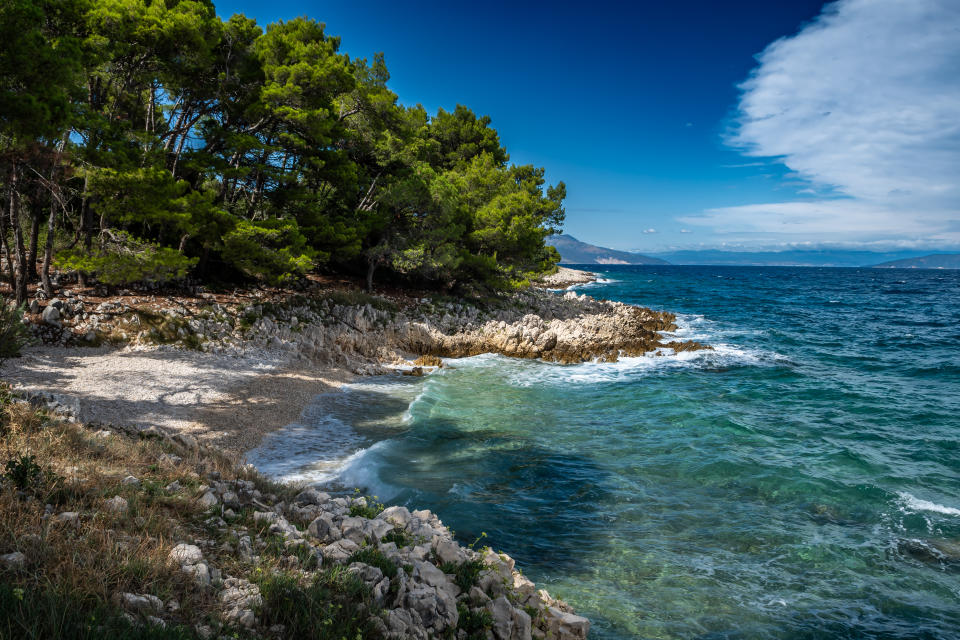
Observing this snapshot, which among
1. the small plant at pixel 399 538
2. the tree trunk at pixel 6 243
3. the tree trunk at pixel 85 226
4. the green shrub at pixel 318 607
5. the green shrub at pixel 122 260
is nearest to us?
the green shrub at pixel 318 607

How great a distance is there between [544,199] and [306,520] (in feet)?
114

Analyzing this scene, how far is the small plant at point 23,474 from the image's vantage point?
5047 millimetres

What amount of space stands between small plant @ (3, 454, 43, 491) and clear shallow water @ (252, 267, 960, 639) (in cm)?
557

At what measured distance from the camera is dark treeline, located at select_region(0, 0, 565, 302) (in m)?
13.8

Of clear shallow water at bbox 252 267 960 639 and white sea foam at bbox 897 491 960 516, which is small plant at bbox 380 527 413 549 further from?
white sea foam at bbox 897 491 960 516

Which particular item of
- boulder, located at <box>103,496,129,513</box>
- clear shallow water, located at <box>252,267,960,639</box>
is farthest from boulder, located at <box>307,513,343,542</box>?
clear shallow water, located at <box>252,267,960,639</box>

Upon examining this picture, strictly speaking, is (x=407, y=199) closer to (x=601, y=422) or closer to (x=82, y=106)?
(x=82, y=106)

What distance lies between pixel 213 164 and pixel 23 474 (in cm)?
1746

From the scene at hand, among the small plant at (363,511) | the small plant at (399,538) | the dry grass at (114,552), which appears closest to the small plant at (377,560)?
the dry grass at (114,552)

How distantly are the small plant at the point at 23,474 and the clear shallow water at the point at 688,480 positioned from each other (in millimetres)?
5575

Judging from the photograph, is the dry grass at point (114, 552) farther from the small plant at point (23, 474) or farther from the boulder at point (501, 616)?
the boulder at point (501, 616)

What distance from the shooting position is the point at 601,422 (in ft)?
49.8

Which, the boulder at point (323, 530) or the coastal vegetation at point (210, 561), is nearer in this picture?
the coastal vegetation at point (210, 561)

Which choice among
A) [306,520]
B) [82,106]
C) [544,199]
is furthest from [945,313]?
[82,106]
